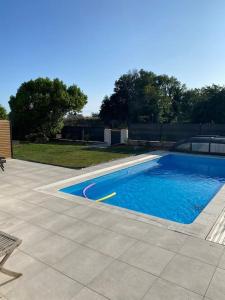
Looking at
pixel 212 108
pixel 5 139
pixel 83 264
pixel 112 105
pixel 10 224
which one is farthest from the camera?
pixel 112 105

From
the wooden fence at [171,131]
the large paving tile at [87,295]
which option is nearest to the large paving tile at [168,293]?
the large paving tile at [87,295]

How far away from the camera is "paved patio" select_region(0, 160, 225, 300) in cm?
328

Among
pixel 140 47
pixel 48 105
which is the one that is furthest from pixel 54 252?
pixel 48 105

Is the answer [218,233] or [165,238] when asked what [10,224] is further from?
[218,233]

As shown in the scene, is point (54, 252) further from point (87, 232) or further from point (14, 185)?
point (14, 185)

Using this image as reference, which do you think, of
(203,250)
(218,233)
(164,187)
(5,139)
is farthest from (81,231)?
(5,139)

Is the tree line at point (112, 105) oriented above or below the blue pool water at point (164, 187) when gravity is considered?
above

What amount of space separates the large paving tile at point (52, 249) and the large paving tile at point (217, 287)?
232 cm

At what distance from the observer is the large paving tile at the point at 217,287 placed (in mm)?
3184

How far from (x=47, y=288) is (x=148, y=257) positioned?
1691mm

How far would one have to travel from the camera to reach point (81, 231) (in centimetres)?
502

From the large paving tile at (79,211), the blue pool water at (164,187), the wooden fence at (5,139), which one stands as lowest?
the blue pool water at (164,187)

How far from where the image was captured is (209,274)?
3.63 meters

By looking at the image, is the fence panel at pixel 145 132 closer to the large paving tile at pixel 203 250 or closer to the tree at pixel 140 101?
the tree at pixel 140 101
